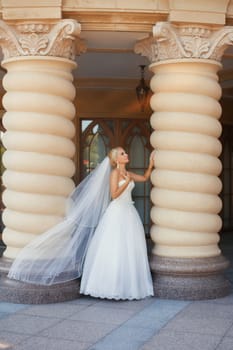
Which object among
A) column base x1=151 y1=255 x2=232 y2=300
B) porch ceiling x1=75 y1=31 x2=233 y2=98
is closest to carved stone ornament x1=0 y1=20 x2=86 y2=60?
porch ceiling x1=75 y1=31 x2=233 y2=98

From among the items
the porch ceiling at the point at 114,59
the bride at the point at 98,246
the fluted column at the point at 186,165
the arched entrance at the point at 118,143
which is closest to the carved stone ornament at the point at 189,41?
the fluted column at the point at 186,165

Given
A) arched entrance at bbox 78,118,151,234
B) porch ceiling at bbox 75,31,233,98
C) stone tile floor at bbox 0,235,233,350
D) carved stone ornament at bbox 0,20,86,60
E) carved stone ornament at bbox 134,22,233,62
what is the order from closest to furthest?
stone tile floor at bbox 0,235,233,350
carved stone ornament at bbox 0,20,86,60
carved stone ornament at bbox 134,22,233,62
porch ceiling at bbox 75,31,233,98
arched entrance at bbox 78,118,151,234

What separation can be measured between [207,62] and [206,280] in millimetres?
2737

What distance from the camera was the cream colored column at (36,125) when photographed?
23.1 feet

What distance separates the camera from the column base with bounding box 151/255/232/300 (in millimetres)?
7066

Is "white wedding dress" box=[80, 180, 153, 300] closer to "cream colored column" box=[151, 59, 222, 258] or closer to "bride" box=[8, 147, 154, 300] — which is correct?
"bride" box=[8, 147, 154, 300]

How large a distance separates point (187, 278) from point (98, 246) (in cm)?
117

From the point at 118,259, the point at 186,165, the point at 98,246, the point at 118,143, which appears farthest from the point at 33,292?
the point at 118,143

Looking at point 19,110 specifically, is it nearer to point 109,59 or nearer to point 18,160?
point 18,160

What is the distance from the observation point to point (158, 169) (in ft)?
24.0

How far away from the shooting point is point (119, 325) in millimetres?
5984

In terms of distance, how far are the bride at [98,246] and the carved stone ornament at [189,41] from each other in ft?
4.65

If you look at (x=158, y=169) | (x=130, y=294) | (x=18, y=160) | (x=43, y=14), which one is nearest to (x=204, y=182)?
(x=158, y=169)

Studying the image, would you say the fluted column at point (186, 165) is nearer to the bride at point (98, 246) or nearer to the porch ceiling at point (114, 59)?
the bride at point (98, 246)
